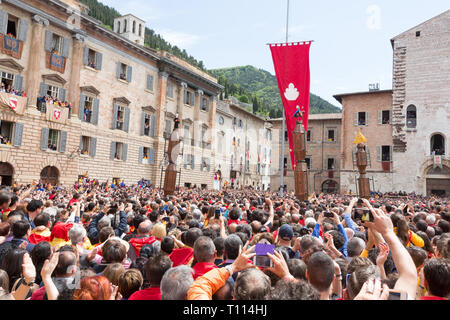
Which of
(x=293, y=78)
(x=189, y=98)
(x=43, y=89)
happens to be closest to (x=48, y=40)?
(x=43, y=89)

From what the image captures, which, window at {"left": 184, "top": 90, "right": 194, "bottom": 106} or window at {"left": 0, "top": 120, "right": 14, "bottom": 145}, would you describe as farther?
Result: window at {"left": 184, "top": 90, "right": 194, "bottom": 106}

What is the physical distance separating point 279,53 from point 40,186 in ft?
56.9

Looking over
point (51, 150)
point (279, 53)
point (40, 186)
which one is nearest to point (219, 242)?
point (279, 53)

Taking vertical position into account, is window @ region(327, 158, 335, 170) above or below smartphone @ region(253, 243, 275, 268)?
above

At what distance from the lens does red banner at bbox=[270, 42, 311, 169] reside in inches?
618

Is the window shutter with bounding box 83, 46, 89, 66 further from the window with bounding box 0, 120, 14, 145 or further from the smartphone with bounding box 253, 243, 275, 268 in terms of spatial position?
the smartphone with bounding box 253, 243, 275, 268

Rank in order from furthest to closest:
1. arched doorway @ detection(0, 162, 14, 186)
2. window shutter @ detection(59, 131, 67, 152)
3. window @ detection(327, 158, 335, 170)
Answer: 1. window @ detection(327, 158, 335, 170)
2. window shutter @ detection(59, 131, 67, 152)
3. arched doorway @ detection(0, 162, 14, 186)

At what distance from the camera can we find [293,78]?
1603 centimetres

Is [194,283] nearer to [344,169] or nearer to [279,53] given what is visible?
[279,53]

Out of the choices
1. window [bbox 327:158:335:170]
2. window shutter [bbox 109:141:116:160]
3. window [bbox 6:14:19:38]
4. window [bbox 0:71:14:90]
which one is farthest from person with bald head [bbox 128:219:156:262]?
window [bbox 327:158:335:170]

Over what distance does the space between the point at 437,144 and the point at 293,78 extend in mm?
25484

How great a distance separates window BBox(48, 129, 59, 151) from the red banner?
16.8 m

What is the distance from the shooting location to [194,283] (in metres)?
2.64

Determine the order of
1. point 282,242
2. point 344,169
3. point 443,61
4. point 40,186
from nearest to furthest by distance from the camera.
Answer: point 282,242
point 40,186
point 443,61
point 344,169
